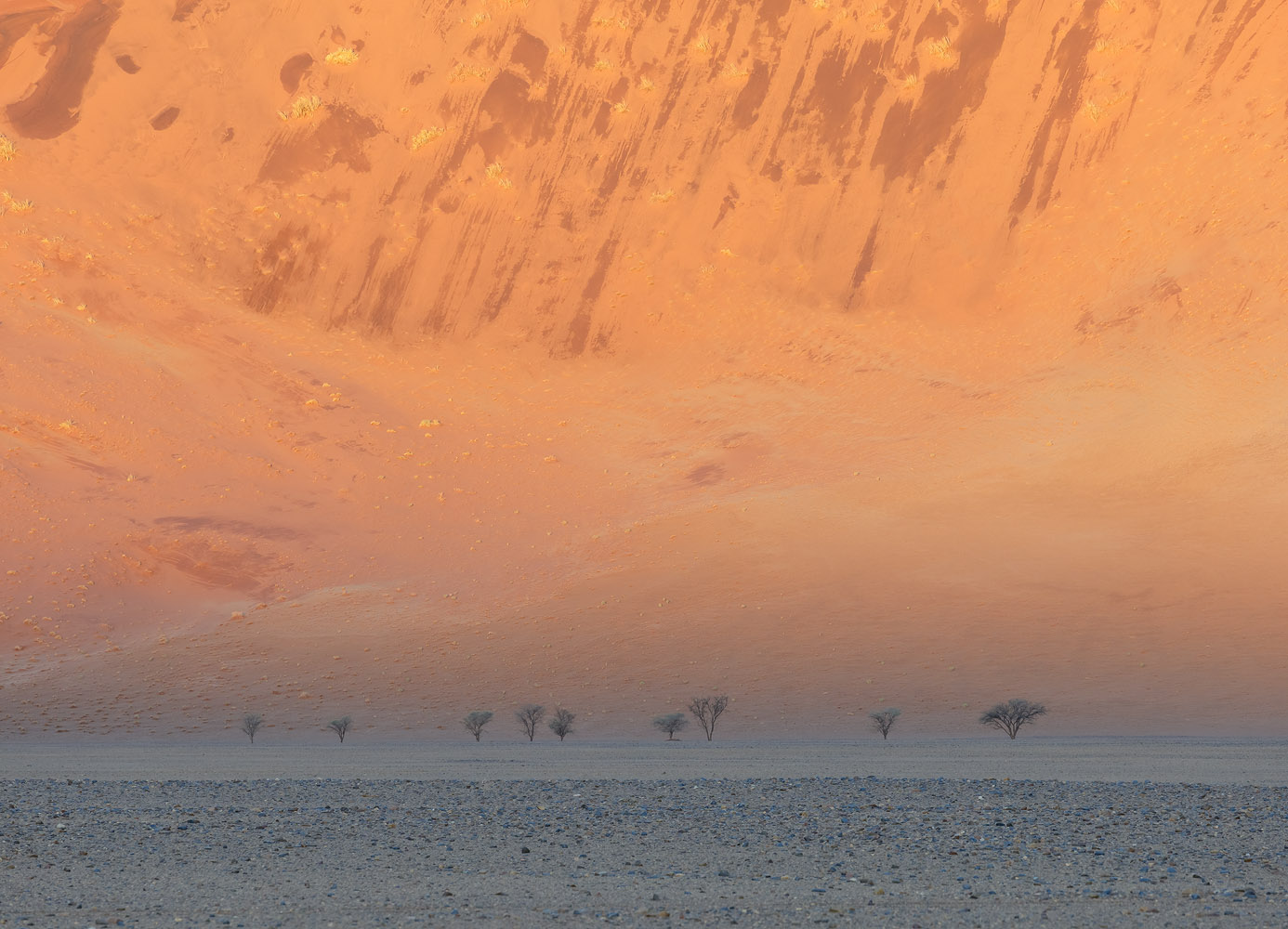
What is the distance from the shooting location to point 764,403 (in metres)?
45.0

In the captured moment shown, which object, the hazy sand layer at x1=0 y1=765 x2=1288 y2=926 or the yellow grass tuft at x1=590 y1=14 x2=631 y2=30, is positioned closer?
the hazy sand layer at x1=0 y1=765 x2=1288 y2=926

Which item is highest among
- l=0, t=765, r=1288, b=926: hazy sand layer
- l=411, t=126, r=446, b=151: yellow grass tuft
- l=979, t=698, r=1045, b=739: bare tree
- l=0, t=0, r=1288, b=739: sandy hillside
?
l=411, t=126, r=446, b=151: yellow grass tuft

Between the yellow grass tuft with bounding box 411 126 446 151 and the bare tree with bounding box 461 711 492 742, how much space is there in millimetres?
33333

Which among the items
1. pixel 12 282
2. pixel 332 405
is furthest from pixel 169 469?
pixel 12 282

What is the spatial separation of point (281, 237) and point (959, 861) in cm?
4666

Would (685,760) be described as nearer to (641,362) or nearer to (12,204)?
(641,362)

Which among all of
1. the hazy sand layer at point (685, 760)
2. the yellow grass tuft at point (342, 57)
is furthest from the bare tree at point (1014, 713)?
the yellow grass tuft at point (342, 57)

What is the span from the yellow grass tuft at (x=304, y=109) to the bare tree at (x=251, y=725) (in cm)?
3393

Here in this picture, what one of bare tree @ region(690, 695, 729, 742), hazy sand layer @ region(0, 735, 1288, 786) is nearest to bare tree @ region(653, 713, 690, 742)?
bare tree @ region(690, 695, 729, 742)

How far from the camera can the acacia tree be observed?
2553 cm

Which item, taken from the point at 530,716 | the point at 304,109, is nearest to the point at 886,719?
the point at 530,716

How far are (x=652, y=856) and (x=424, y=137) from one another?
154 ft

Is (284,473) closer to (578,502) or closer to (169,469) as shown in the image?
(169,469)

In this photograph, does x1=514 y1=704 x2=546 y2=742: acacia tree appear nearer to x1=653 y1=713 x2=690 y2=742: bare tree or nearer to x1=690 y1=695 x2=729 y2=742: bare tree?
x1=653 y1=713 x2=690 y2=742: bare tree
